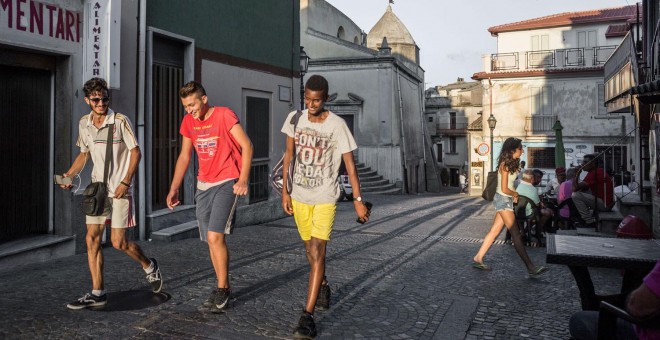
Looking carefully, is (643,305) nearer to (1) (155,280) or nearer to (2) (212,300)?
(2) (212,300)

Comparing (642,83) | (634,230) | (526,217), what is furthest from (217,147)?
(642,83)

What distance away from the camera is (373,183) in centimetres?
2770

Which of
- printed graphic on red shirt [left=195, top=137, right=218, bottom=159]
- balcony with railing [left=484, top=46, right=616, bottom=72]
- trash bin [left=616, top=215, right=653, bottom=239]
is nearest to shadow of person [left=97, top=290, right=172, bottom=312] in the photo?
printed graphic on red shirt [left=195, top=137, right=218, bottom=159]

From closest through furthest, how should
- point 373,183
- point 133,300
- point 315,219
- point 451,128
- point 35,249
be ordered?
point 315,219 < point 133,300 < point 35,249 < point 373,183 < point 451,128

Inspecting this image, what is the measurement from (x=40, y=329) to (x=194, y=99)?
2091mm

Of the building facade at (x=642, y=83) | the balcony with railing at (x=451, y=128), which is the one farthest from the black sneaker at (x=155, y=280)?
the balcony with railing at (x=451, y=128)

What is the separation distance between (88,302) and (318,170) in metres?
2.19

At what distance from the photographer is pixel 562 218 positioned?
32.4 ft

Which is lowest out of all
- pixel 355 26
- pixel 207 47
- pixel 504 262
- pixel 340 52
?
pixel 504 262

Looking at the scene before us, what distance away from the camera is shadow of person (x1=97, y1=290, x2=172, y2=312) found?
4555 millimetres

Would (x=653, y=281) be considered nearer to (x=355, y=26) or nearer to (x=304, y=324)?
(x=304, y=324)

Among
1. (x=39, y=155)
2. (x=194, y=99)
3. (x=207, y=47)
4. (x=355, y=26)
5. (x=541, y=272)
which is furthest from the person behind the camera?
(x=355, y=26)

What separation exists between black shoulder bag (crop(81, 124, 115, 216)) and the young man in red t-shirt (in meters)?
0.72

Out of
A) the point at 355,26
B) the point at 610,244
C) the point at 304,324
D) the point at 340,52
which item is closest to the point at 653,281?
the point at 610,244
